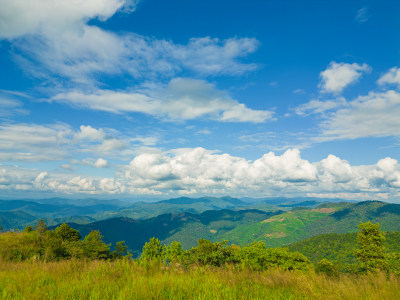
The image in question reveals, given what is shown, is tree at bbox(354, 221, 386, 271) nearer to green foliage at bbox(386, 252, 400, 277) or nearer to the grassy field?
green foliage at bbox(386, 252, 400, 277)

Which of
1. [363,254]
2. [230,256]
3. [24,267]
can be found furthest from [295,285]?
[363,254]

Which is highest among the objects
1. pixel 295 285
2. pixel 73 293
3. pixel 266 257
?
pixel 73 293

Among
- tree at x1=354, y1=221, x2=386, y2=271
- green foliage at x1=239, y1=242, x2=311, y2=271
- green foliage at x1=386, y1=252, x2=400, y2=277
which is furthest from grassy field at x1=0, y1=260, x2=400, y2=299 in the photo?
green foliage at x1=386, y1=252, x2=400, y2=277

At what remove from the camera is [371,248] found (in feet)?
196

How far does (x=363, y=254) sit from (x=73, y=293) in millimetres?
79182

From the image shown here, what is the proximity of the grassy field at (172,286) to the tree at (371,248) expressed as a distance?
7182 centimetres

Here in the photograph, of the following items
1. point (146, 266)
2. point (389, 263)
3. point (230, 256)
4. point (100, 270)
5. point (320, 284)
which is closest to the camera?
point (320, 284)

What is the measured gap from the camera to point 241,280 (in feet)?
18.2

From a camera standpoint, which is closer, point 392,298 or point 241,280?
point 392,298

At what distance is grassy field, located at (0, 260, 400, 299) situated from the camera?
14.2ft

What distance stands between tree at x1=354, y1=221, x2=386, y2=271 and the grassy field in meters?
71.8

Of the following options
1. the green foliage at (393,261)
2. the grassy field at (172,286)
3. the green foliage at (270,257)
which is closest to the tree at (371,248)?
the green foliage at (393,261)

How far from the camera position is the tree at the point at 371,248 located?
189 ft

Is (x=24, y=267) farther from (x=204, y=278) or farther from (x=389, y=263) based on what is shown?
(x=389, y=263)
